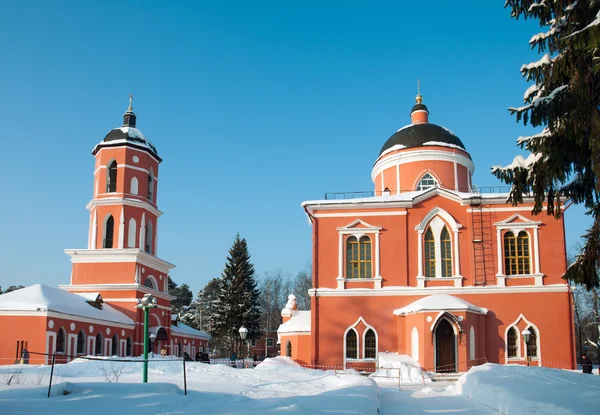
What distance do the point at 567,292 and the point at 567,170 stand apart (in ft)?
64.6

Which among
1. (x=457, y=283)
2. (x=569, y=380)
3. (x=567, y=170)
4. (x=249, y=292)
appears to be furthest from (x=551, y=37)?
(x=249, y=292)

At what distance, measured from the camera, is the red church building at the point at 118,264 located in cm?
Result: 3453

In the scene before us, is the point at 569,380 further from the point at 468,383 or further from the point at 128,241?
the point at 128,241

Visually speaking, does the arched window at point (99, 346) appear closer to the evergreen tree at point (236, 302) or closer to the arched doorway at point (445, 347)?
the evergreen tree at point (236, 302)

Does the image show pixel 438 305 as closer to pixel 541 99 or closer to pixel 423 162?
pixel 423 162

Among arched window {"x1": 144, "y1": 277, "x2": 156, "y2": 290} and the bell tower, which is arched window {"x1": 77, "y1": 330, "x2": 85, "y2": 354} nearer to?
the bell tower

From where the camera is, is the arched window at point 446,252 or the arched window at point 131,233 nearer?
the arched window at point 446,252

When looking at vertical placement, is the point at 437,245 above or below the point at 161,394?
above

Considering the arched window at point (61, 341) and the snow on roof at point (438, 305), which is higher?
the snow on roof at point (438, 305)

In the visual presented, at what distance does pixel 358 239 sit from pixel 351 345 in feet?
16.7

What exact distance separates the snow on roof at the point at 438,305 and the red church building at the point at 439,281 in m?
0.05

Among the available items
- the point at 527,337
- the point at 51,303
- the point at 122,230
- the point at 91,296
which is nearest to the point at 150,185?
the point at 122,230

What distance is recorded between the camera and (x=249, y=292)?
52.1 m

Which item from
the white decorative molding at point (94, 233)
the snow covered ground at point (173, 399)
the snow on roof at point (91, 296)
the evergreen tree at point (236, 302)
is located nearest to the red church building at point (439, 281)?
the snow covered ground at point (173, 399)
